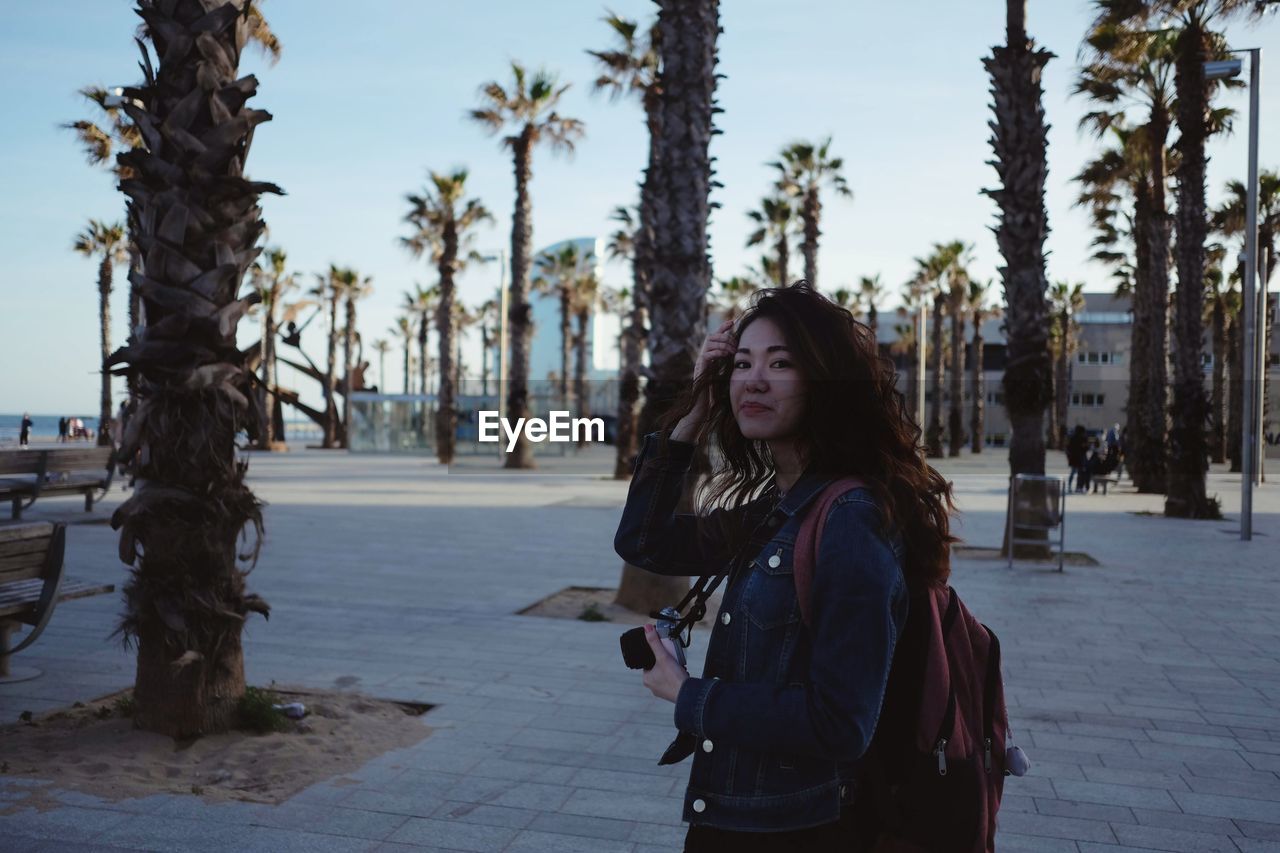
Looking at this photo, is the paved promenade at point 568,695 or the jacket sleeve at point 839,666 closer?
the jacket sleeve at point 839,666

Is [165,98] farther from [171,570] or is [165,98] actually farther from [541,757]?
[541,757]

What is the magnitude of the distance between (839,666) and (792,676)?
0.15 m

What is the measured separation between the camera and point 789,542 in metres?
2.04

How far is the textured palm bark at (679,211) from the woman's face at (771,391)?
766 centimetres

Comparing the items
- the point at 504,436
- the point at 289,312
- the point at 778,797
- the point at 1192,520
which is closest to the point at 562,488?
the point at 504,436

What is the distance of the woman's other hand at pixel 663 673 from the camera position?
2.08 m

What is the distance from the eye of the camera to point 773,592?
204 cm

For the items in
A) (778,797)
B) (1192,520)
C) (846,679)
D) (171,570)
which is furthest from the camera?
(1192,520)

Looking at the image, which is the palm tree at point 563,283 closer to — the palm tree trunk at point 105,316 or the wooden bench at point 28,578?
the palm tree trunk at point 105,316

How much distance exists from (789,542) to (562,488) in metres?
24.2

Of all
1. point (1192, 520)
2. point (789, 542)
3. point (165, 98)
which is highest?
point (165, 98)

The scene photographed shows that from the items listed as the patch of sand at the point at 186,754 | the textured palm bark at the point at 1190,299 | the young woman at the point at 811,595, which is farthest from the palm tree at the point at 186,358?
the textured palm bark at the point at 1190,299

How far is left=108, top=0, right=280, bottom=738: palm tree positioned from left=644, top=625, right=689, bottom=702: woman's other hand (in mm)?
3807

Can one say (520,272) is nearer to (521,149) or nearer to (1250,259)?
(521,149)
